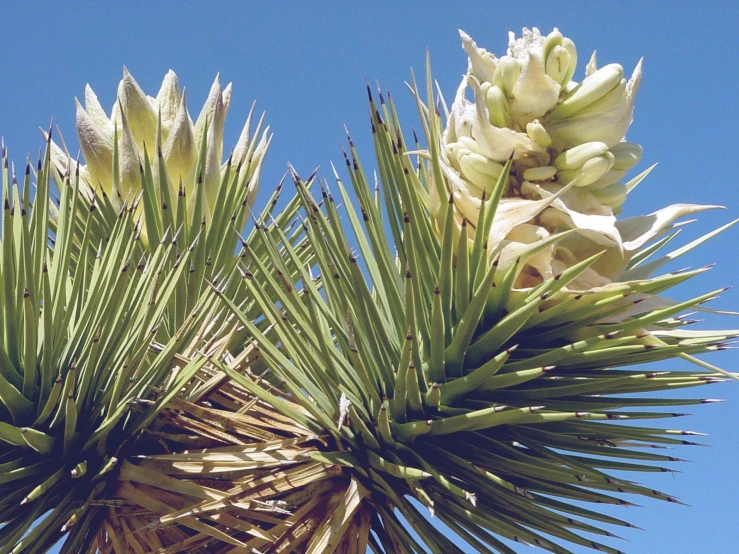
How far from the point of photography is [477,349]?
6.87 feet

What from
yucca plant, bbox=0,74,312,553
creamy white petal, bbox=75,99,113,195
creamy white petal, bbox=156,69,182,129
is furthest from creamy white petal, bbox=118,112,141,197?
yucca plant, bbox=0,74,312,553

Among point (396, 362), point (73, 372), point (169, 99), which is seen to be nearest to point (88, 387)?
point (73, 372)

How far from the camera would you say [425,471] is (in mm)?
2004

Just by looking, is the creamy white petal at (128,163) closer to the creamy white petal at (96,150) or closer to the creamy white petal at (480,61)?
the creamy white petal at (96,150)

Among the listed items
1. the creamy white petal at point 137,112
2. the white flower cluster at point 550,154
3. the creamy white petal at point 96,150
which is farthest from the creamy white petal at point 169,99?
the white flower cluster at point 550,154

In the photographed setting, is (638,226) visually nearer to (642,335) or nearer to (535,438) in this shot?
(642,335)

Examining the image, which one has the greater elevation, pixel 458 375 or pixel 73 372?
pixel 458 375

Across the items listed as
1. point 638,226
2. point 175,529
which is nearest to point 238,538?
point 175,529

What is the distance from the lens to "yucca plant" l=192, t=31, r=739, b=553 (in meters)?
2.01

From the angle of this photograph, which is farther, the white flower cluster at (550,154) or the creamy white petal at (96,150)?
the creamy white petal at (96,150)

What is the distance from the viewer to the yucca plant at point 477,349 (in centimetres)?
201

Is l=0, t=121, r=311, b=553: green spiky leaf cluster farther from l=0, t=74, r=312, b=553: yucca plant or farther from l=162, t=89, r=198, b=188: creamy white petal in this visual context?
l=162, t=89, r=198, b=188: creamy white petal

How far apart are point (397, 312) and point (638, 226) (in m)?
0.59

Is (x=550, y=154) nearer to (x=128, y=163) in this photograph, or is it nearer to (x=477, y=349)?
(x=477, y=349)
